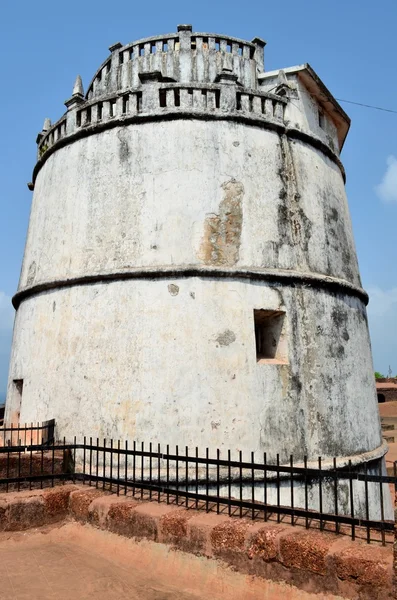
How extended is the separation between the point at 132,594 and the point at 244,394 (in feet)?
11.3

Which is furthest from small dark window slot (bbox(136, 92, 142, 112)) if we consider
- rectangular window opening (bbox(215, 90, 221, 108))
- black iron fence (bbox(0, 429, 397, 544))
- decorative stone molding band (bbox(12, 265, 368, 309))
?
black iron fence (bbox(0, 429, 397, 544))

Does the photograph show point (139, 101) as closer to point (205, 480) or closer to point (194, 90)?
point (194, 90)

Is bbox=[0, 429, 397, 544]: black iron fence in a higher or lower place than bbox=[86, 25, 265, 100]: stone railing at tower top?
lower

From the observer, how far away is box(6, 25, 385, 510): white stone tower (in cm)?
711

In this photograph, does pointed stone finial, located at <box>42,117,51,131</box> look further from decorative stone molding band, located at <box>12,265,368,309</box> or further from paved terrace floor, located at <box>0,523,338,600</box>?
paved terrace floor, located at <box>0,523,338,600</box>

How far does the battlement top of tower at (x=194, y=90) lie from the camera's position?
26.6ft

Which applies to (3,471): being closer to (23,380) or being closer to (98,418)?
(98,418)

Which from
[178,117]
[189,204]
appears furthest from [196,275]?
[178,117]

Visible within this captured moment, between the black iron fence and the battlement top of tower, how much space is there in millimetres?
5009

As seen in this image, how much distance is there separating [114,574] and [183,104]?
647 cm

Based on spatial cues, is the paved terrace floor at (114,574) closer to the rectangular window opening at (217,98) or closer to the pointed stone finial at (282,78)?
the rectangular window opening at (217,98)

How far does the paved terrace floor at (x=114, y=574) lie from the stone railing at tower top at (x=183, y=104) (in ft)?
19.6

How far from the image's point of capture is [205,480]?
6.60m

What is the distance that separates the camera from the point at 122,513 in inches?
190
